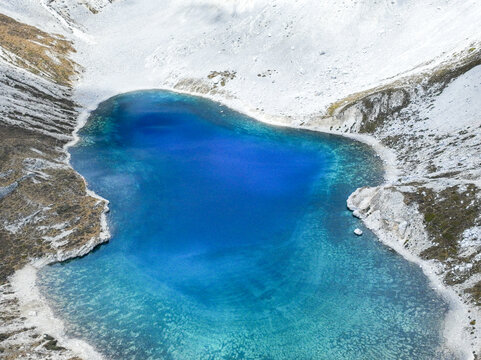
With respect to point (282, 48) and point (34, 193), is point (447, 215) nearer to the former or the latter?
point (34, 193)

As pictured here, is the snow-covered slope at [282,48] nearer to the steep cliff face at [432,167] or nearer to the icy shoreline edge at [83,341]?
the steep cliff face at [432,167]

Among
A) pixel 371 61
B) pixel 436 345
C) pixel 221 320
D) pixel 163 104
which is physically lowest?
pixel 221 320

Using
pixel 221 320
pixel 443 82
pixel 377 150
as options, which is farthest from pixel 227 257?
pixel 443 82

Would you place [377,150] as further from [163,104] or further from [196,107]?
[163,104]

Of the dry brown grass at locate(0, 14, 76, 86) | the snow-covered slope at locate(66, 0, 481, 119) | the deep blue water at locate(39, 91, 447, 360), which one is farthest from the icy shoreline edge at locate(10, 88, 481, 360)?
the dry brown grass at locate(0, 14, 76, 86)

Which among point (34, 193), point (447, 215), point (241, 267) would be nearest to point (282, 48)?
point (447, 215)
